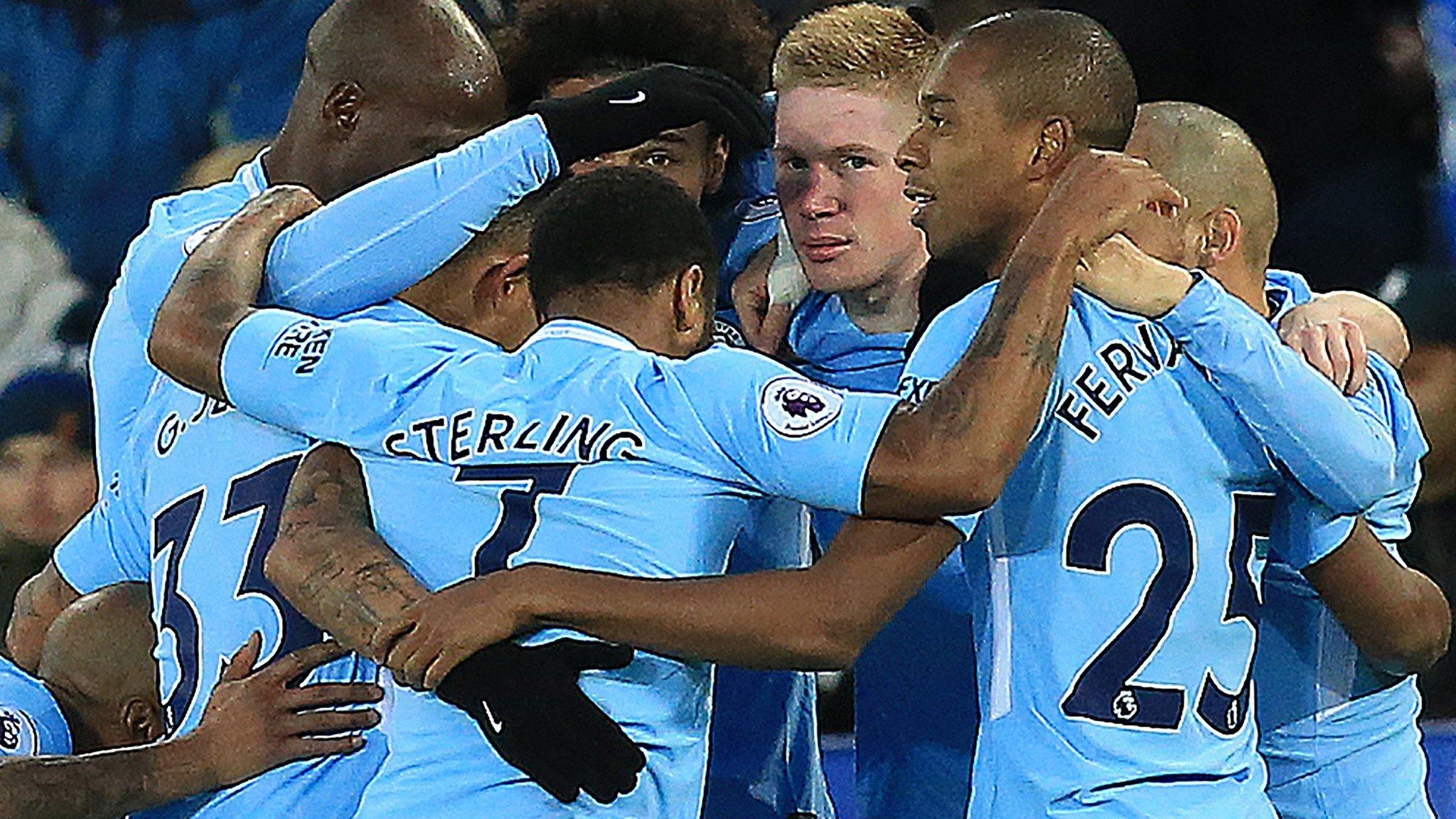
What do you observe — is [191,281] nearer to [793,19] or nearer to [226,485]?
[226,485]

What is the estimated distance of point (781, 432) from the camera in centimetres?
209

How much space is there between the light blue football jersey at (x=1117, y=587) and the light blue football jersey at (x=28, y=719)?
117cm

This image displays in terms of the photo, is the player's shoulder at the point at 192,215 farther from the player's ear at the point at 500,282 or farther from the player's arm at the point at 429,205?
the player's ear at the point at 500,282

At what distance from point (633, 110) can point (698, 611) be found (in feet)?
2.52

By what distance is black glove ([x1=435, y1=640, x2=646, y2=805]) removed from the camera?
206 cm

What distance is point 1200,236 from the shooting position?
2.50m

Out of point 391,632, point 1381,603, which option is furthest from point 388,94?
point 1381,603

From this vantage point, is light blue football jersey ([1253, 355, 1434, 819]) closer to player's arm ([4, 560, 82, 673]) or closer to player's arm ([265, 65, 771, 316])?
player's arm ([265, 65, 771, 316])

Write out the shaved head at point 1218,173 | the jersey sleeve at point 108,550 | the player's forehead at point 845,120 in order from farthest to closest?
the player's forehead at point 845,120 < the jersey sleeve at point 108,550 < the shaved head at point 1218,173

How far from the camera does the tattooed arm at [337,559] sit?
2170 millimetres

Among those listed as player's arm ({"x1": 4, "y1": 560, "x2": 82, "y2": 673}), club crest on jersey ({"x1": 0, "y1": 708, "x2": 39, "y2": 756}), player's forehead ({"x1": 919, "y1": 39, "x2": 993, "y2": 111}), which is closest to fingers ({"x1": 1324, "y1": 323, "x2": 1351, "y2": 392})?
player's forehead ({"x1": 919, "y1": 39, "x2": 993, "y2": 111})

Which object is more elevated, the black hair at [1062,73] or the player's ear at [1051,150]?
the black hair at [1062,73]

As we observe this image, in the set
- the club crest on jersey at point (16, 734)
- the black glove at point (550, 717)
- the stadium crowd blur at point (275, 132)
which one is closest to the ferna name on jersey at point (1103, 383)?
the black glove at point (550, 717)

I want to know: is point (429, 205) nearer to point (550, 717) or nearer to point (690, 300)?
point (690, 300)
